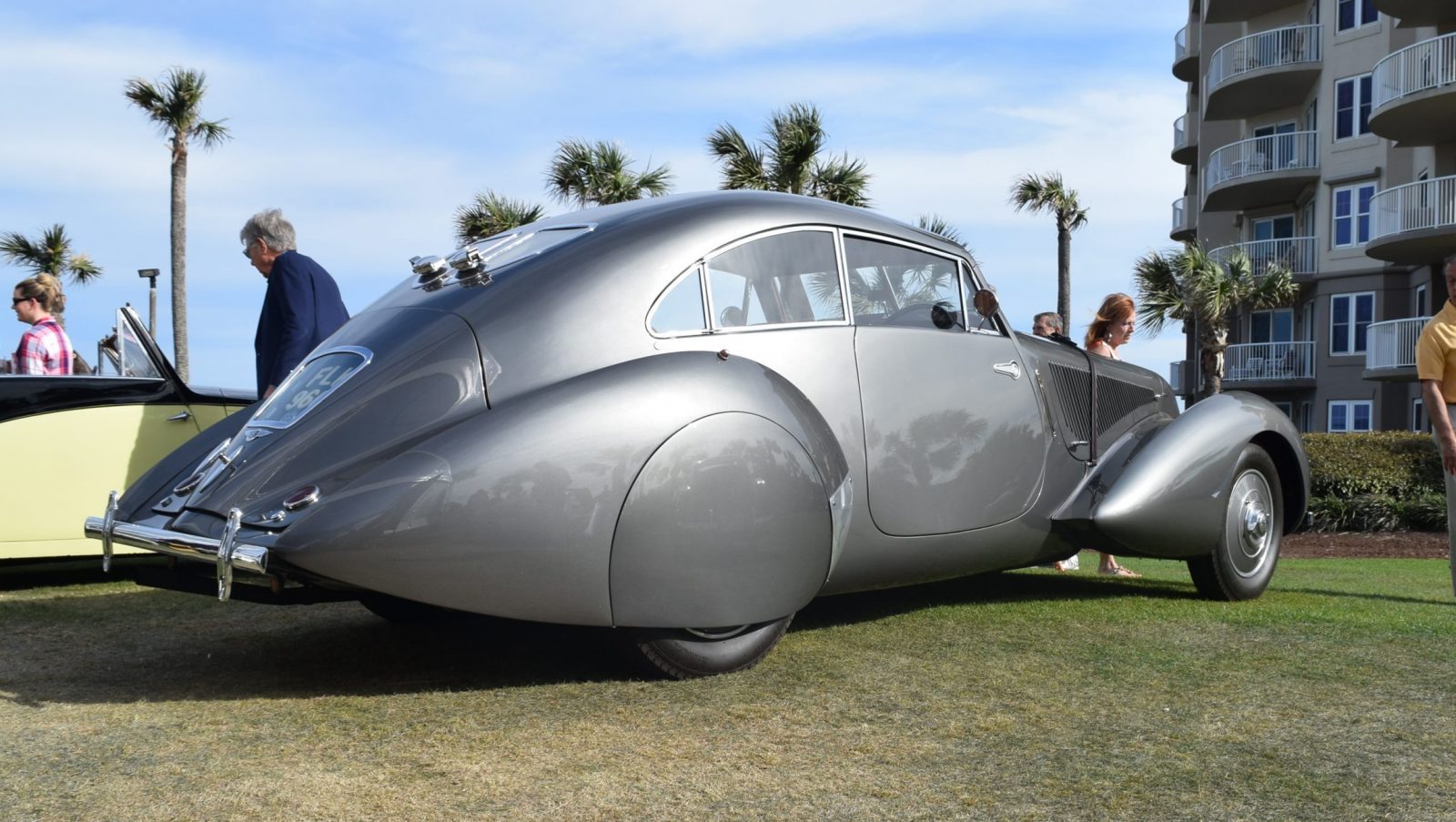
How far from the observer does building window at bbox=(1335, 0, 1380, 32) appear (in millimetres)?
31391

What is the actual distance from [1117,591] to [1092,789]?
11.9ft

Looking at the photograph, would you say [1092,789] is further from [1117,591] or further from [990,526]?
[1117,591]

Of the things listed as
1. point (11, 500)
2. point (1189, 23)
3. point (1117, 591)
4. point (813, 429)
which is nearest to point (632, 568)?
point (813, 429)

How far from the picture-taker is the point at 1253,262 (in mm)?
34812

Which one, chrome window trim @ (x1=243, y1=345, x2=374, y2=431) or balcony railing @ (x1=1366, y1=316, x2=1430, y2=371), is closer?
chrome window trim @ (x1=243, y1=345, x2=374, y2=431)

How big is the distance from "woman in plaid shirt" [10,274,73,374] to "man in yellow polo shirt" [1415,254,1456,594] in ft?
24.4

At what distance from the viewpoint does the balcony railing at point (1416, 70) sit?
1019 inches

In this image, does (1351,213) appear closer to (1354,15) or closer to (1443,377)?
(1354,15)

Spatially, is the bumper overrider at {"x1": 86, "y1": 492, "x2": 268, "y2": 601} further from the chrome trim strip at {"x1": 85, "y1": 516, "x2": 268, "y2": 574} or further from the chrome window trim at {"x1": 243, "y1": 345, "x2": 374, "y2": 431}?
the chrome window trim at {"x1": 243, "y1": 345, "x2": 374, "y2": 431}

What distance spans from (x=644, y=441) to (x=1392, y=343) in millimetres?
28708

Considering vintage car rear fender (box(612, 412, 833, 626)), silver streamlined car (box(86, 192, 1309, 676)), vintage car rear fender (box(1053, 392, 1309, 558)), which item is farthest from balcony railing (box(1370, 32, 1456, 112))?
vintage car rear fender (box(612, 412, 833, 626))

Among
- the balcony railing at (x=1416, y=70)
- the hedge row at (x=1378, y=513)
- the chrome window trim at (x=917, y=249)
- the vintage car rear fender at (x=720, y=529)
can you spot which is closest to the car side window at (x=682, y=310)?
the vintage car rear fender at (x=720, y=529)

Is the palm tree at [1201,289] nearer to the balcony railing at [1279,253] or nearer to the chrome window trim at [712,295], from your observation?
the balcony railing at [1279,253]

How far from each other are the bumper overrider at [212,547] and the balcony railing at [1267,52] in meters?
34.9
